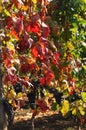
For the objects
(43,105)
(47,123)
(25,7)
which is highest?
(25,7)

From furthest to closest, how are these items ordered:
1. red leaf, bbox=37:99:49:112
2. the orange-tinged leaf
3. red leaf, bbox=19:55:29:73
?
1. red leaf, bbox=37:99:49:112
2. the orange-tinged leaf
3. red leaf, bbox=19:55:29:73

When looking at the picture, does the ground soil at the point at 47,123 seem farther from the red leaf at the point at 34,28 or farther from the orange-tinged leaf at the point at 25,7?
the red leaf at the point at 34,28

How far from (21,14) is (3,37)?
169 millimetres

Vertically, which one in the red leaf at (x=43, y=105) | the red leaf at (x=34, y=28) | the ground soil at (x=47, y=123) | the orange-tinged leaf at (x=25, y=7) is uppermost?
the orange-tinged leaf at (x=25, y=7)

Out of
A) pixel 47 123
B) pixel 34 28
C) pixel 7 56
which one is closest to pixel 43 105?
pixel 7 56

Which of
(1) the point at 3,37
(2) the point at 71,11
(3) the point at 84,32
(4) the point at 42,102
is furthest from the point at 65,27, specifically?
(1) the point at 3,37

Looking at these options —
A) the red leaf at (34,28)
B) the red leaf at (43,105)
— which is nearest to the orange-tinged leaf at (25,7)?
the red leaf at (34,28)

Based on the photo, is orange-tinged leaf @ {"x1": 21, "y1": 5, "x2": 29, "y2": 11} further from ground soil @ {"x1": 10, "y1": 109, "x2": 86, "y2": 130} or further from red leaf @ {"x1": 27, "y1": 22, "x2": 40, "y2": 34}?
ground soil @ {"x1": 10, "y1": 109, "x2": 86, "y2": 130}

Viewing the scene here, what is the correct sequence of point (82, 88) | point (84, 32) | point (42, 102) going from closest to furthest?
point (42, 102) < point (84, 32) < point (82, 88)

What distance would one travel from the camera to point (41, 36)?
192 centimetres

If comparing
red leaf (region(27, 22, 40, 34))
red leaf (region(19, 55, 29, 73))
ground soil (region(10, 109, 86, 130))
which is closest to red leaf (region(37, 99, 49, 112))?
red leaf (region(19, 55, 29, 73))

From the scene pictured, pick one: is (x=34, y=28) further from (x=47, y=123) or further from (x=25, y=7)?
(x=47, y=123)

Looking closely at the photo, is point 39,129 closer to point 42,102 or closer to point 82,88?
point 82,88

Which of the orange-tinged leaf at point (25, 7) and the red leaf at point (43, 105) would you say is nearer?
the orange-tinged leaf at point (25, 7)
